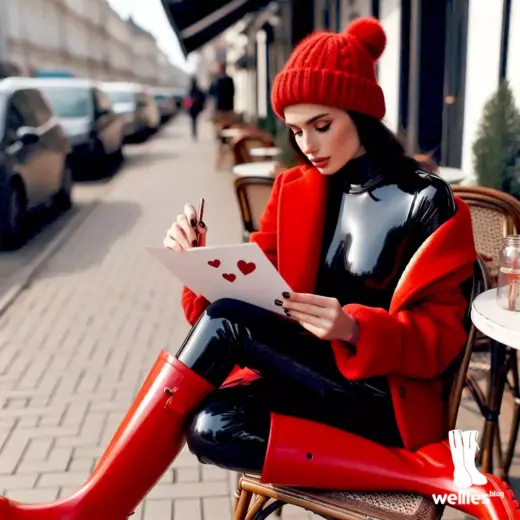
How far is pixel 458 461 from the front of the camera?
71.2 inches

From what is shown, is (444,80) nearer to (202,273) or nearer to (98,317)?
(98,317)

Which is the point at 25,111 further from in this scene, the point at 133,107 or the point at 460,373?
the point at 133,107

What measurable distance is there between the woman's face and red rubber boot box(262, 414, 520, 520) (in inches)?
28.1

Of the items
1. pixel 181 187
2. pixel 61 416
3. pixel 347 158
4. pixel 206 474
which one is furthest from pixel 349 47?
pixel 181 187

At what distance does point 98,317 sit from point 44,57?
5887cm

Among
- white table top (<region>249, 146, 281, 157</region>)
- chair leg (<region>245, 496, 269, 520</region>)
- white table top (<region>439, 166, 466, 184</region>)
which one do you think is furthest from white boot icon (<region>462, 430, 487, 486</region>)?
white table top (<region>249, 146, 281, 157</region>)

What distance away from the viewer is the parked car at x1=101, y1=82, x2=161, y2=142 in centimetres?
1961

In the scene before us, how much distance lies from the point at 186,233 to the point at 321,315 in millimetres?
575

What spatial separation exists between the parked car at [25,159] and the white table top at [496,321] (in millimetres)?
6033

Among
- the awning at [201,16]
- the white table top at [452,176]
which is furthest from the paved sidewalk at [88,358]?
the awning at [201,16]

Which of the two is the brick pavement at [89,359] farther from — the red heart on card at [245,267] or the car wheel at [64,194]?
the red heart on card at [245,267]

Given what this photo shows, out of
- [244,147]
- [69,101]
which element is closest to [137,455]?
[244,147]

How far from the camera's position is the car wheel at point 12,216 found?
725 centimetres

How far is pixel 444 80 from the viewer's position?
738 centimetres
